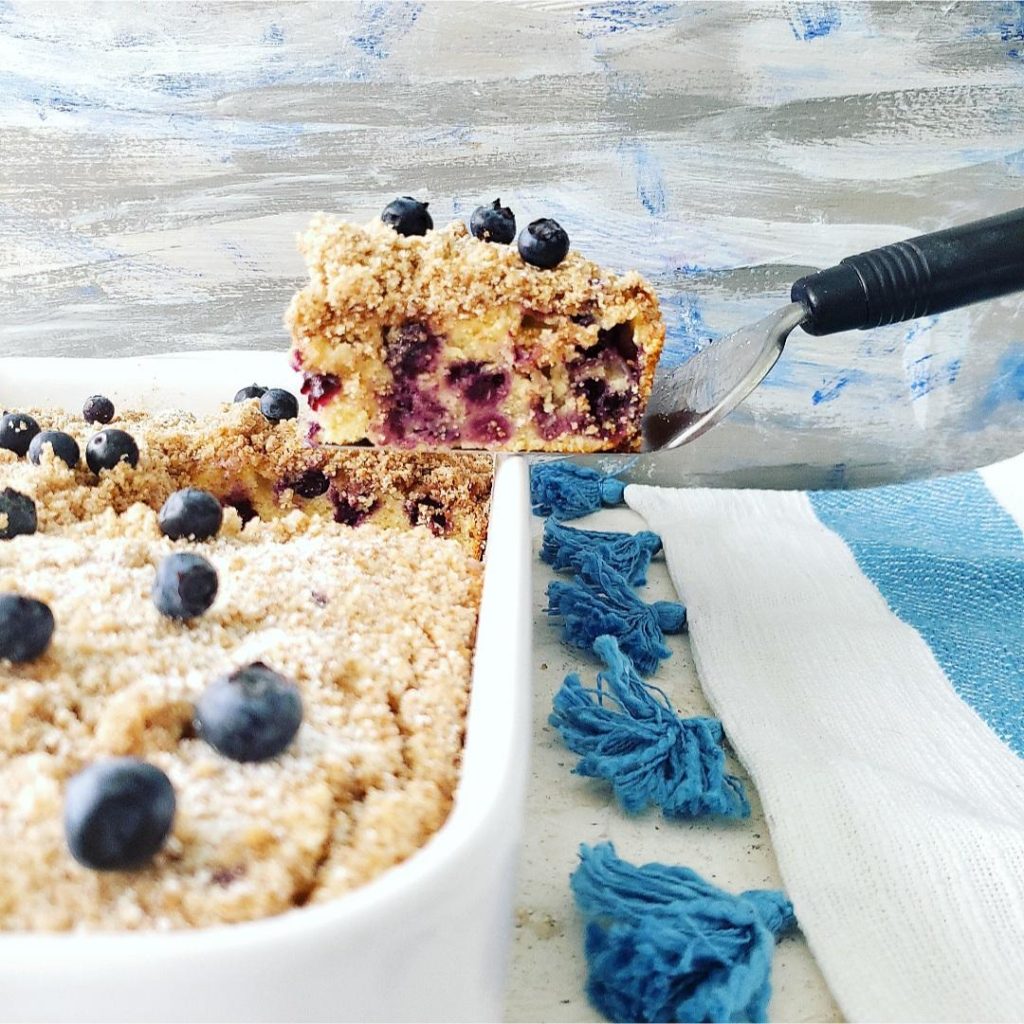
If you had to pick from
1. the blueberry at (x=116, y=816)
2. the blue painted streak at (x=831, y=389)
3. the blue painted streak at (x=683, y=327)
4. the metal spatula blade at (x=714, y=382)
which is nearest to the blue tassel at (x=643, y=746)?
the metal spatula blade at (x=714, y=382)

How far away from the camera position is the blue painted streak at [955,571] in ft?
4.10

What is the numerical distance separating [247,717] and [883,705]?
80 cm

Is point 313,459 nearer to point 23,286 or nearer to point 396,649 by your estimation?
point 396,649

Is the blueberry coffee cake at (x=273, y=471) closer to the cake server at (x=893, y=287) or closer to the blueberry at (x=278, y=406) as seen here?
the blueberry at (x=278, y=406)

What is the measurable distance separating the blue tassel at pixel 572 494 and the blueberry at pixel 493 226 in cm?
54

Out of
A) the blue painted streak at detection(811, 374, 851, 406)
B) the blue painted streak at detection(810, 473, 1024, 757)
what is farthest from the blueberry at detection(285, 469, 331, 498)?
the blue painted streak at detection(811, 374, 851, 406)

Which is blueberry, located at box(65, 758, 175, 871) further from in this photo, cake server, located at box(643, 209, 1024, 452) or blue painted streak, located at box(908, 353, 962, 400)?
blue painted streak, located at box(908, 353, 962, 400)

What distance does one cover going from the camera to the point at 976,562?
1.57 m

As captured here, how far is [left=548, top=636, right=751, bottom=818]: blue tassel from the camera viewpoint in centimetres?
101

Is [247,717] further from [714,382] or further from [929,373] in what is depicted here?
[929,373]

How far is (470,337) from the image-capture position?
51.8 inches

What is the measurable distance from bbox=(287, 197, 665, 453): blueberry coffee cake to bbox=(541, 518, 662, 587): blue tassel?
0.23 metres

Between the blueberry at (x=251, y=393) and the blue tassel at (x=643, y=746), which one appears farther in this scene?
the blueberry at (x=251, y=393)

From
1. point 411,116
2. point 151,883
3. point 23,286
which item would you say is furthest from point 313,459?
point 23,286
